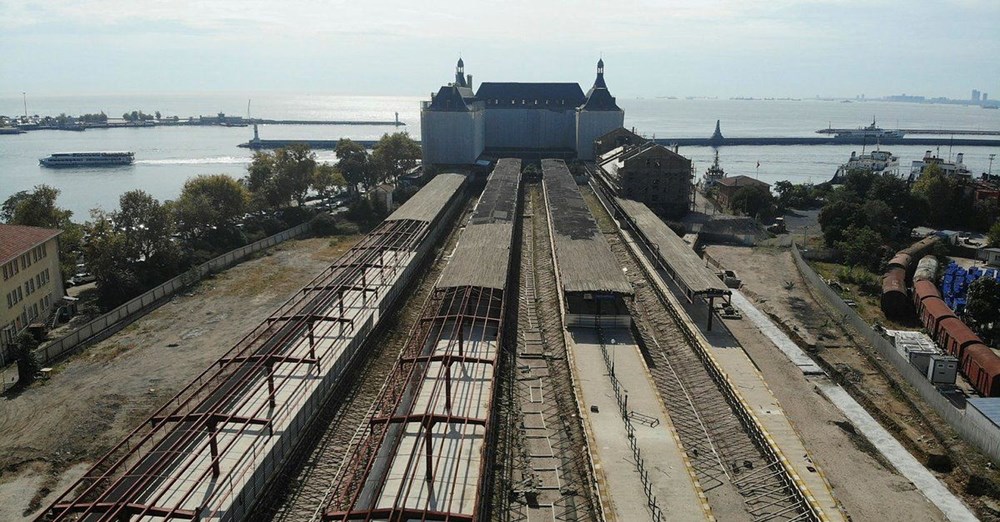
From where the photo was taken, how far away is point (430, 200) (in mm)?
49188

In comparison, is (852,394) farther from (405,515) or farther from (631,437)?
(405,515)

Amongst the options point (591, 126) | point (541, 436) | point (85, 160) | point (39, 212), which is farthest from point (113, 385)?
point (85, 160)

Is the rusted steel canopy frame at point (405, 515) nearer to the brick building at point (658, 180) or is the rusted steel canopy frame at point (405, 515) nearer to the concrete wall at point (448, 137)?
the brick building at point (658, 180)

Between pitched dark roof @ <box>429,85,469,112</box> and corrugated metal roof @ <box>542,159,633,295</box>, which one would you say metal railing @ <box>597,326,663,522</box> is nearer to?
corrugated metal roof @ <box>542,159,633,295</box>

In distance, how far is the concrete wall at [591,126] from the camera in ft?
255

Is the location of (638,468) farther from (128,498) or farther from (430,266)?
(430,266)

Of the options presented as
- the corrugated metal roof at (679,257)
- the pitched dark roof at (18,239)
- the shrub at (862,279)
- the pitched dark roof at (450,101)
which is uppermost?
the pitched dark roof at (450,101)

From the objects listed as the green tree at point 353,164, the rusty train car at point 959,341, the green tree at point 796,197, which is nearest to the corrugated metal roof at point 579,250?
the rusty train car at point 959,341

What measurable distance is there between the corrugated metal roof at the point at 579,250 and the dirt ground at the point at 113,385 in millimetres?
14760

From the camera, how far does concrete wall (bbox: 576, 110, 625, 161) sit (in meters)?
77.8

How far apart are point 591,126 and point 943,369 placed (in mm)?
56764

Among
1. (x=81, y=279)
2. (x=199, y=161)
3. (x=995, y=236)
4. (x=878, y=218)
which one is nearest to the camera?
(x=81, y=279)

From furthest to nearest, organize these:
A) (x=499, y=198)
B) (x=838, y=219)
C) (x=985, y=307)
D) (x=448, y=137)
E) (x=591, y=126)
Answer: (x=591, y=126) < (x=448, y=137) < (x=499, y=198) < (x=838, y=219) < (x=985, y=307)

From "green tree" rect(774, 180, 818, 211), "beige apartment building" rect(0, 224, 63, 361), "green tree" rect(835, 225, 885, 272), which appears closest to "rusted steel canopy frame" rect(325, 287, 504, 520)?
"beige apartment building" rect(0, 224, 63, 361)
